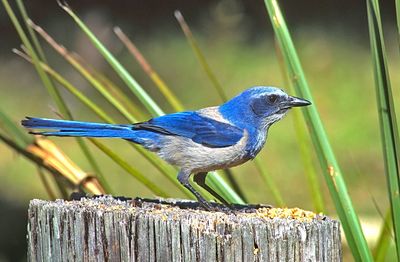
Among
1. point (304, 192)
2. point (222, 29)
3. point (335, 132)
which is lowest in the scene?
point (304, 192)

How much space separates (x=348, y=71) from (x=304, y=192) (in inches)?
141

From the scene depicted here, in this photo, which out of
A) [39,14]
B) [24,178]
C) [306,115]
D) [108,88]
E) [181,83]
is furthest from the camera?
[39,14]

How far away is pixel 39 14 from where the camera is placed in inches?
562

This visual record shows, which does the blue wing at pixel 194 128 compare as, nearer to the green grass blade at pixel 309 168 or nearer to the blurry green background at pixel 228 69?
the green grass blade at pixel 309 168

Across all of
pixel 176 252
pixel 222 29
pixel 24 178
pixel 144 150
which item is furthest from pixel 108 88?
pixel 222 29

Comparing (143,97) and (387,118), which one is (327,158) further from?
(143,97)

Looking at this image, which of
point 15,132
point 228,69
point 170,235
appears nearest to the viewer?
point 170,235

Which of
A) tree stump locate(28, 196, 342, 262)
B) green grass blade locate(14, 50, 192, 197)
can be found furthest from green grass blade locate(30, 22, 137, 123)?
tree stump locate(28, 196, 342, 262)

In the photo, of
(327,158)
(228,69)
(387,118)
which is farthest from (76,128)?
(228,69)

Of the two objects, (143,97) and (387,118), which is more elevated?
(143,97)

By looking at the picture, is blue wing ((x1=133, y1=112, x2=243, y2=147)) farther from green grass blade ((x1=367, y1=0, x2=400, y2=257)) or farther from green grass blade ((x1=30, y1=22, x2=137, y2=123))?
green grass blade ((x1=367, y1=0, x2=400, y2=257))

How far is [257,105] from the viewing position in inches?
155

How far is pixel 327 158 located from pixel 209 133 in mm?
588

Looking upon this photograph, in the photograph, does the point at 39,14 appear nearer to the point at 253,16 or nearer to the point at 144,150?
the point at 253,16
